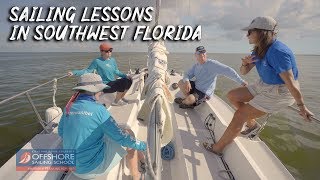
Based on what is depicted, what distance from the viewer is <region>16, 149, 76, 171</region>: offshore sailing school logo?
6.98 ft

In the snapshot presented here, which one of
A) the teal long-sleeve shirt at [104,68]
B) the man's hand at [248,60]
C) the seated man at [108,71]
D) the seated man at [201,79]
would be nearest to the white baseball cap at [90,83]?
the man's hand at [248,60]

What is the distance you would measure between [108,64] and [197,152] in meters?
3.05

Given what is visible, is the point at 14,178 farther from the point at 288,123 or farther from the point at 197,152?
the point at 288,123

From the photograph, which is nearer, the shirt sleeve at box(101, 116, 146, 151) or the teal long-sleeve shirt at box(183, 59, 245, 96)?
the shirt sleeve at box(101, 116, 146, 151)

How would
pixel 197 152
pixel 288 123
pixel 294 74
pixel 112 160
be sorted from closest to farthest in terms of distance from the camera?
pixel 112 160, pixel 294 74, pixel 197 152, pixel 288 123

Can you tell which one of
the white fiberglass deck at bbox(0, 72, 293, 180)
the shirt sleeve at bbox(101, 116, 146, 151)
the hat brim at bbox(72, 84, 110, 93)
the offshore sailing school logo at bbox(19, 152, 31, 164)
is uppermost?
the hat brim at bbox(72, 84, 110, 93)

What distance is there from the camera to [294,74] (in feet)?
7.72

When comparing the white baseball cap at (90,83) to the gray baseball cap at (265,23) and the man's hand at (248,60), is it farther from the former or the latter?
the man's hand at (248,60)

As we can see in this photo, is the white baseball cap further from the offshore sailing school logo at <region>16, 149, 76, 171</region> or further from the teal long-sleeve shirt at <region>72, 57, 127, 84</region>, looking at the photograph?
the teal long-sleeve shirt at <region>72, 57, 127, 84</region>

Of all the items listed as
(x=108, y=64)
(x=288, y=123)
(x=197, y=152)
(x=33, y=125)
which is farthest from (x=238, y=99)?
(x=33, y=125)

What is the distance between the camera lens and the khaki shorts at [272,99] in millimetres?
2488

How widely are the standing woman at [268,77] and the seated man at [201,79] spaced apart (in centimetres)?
142

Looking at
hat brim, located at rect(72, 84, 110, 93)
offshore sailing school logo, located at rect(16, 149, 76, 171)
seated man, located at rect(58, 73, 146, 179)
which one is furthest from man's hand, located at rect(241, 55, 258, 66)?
offshore sailing school logo, located at rect(16, 149, 76, 171)

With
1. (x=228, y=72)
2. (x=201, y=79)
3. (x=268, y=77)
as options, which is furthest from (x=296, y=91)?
(x=201, y=79)
